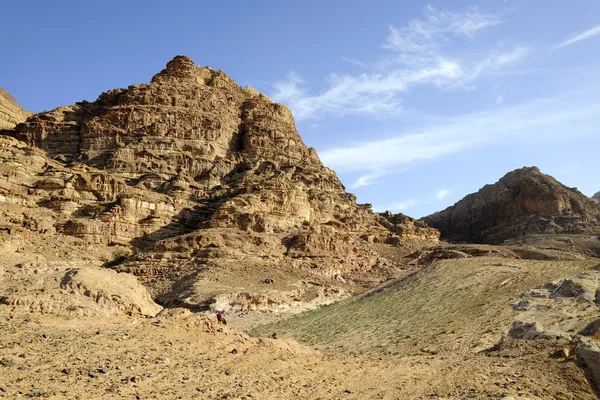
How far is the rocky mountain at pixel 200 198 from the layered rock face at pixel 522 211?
2772 cm

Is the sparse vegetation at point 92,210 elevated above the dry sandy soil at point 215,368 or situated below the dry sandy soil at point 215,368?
above

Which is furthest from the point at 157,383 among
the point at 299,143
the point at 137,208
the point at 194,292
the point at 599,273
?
the point at 299,143

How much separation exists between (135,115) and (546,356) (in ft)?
232

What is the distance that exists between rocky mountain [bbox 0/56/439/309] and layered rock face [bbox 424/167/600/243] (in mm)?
27719

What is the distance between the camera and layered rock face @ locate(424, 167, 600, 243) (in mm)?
85125

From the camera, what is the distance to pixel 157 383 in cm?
967

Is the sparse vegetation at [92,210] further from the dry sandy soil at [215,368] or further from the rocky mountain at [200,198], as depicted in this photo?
the dry sandy soil at [215,368]

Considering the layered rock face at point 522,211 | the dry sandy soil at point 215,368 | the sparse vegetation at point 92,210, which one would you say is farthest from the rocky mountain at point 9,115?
the dry sandy soil at point 215,368

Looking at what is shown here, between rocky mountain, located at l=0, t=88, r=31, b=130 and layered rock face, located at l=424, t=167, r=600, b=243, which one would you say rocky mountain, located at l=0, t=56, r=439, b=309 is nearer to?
rocky mountain, located at l=0, t=88, r=31, b=130

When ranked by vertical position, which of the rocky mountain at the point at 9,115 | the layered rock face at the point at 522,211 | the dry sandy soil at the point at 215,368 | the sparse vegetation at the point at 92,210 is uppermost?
the rocky mountain at the point at 9,115

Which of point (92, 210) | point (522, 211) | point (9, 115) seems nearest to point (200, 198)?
point (92, 210)

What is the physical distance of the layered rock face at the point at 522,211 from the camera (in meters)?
85.1

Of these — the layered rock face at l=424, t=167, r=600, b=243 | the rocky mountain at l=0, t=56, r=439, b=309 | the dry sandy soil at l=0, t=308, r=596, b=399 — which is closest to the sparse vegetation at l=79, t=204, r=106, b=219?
the rocky mountain at l=0, t=56, r=439, b=309

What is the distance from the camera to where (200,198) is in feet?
201
